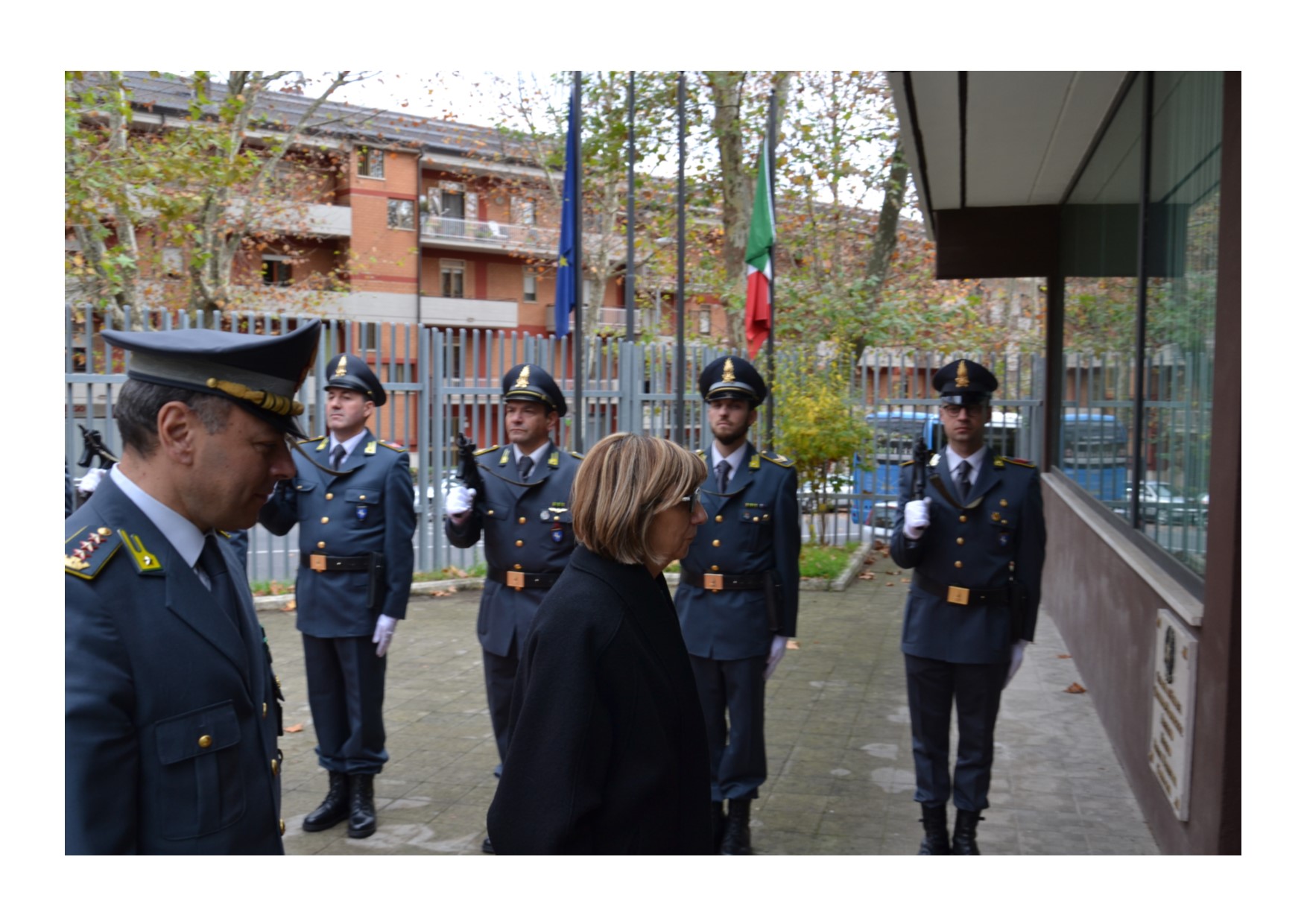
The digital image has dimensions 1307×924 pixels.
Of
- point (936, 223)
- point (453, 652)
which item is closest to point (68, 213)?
point (453, 652)

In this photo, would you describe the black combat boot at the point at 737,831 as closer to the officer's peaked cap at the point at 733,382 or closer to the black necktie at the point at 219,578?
the officer's peaked cap at the point at 733,382

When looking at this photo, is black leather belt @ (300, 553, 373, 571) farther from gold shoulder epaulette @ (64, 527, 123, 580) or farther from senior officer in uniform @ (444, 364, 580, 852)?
gold shoulder epaulette @ (64, 527, 123, 580)

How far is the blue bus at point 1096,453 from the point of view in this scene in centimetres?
705

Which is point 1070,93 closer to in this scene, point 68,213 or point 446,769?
point 446,769

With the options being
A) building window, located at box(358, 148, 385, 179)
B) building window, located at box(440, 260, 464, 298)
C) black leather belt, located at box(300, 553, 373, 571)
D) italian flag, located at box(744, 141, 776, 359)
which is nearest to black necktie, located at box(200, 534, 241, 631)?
black leather belt, located at box(300, 553, 373, 571)

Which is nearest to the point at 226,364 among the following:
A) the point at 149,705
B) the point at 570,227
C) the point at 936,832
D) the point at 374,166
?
the point at 149,705

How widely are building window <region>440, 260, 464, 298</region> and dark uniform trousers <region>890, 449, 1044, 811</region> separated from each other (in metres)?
39.9

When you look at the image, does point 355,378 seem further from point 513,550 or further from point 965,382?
point 965,382

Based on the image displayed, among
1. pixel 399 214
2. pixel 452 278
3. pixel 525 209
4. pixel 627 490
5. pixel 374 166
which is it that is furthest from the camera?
pixel 452 278

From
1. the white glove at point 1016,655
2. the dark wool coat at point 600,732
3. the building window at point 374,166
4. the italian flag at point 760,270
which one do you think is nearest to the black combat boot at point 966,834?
the white glove at point 1016,655

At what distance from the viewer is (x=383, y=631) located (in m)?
5.14

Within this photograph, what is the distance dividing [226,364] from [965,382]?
11.9 feet

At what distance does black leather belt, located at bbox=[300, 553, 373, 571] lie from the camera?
5223 mm

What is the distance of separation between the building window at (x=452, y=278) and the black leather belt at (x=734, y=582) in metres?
39.5
